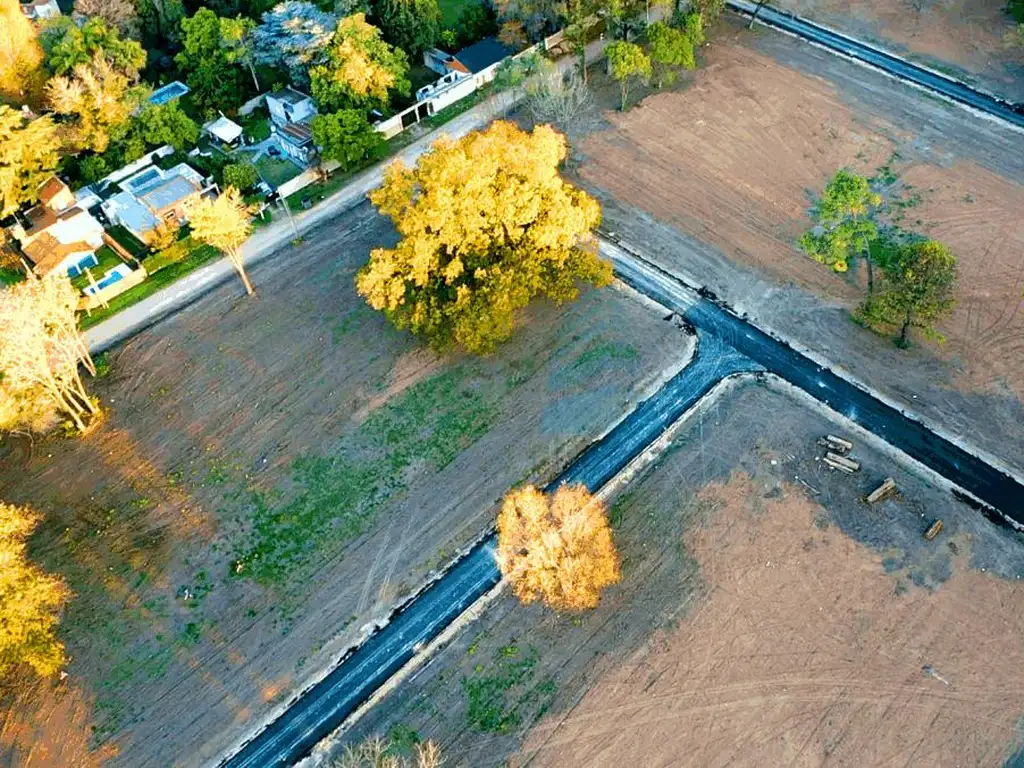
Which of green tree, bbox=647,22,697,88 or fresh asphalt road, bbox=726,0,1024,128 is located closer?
fresh asphalt road, bbox=726,0,1024,128

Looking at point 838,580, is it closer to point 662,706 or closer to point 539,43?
point 662,706

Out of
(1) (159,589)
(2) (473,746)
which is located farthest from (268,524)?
(2) (473,746)

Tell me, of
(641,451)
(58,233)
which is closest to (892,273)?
(641,451)

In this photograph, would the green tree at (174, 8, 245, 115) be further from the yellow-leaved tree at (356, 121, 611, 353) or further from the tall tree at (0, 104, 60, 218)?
the yellow-leaved tree at (356, 121, 611, 353)

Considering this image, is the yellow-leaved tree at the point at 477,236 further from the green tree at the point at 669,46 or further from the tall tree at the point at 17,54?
the tall tree at the point at 17,54

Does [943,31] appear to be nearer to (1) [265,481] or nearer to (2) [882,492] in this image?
(2) [882,492]

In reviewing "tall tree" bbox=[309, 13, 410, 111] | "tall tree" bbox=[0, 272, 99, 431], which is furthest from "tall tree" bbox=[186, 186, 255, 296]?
"tall tree" bbox=[309, 13, 410, 111]
